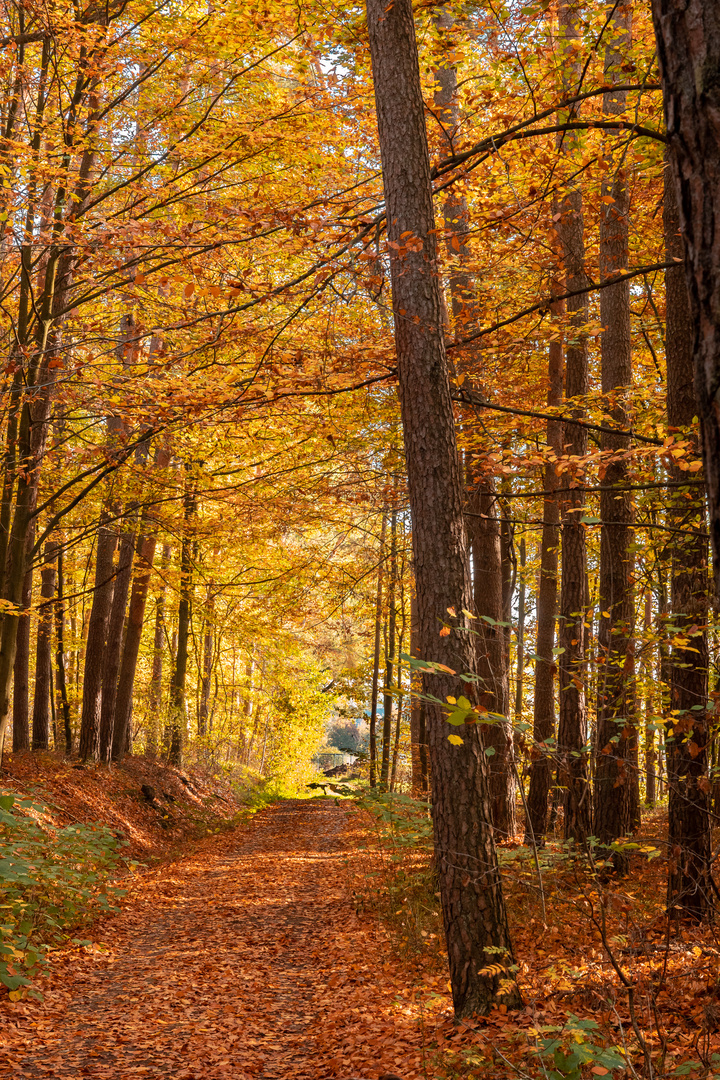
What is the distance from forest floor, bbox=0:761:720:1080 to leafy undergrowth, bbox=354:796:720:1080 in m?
0.02

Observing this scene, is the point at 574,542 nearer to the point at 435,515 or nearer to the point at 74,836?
the point at 435,515

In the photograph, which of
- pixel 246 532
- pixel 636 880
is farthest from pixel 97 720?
pixel 636 880

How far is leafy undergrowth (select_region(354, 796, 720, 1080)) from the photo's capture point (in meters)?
3.44

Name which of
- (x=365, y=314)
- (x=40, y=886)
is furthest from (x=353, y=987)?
(x=365, y=314)

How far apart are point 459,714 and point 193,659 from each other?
27626 mm

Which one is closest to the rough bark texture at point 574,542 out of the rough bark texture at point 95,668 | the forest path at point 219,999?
the forest path at point 219,999

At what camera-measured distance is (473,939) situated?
15.6ft

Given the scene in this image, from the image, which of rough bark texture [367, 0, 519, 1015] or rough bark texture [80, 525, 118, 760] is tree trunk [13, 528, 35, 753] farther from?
rough bark texture [367, 0, 519, 1015]

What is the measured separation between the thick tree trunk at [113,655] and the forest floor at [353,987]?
12.7ft

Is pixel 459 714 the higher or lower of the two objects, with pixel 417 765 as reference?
higher

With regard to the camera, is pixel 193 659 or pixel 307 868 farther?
pixel 193 659

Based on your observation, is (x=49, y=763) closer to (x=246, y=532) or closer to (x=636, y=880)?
(x=246, y=532)

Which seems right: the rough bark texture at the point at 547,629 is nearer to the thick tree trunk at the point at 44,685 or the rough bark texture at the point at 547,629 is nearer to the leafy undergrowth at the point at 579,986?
the leafy undergrowth at the point at 579,986

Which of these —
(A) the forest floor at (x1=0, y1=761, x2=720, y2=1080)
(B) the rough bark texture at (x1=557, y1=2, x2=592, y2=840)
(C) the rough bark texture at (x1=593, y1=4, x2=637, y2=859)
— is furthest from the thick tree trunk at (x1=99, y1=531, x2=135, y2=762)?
(C) the rough bark texture at (x1=593, y1=4, x2=637, y2=859)
